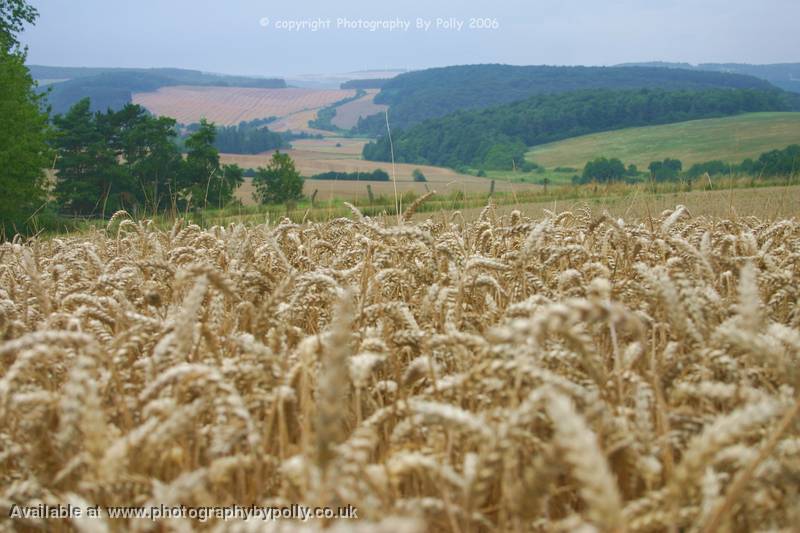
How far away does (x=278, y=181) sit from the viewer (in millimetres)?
63375

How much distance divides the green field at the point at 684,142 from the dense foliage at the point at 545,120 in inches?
264

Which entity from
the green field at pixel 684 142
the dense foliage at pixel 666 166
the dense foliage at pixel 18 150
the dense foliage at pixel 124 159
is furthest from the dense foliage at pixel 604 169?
the dense foliage at pixel 18 150

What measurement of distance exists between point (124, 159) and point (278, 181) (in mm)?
15045

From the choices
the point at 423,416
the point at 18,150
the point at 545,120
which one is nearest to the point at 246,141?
the point at 545,120

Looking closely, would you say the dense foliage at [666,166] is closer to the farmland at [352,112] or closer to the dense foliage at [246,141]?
the dense foliage at [246,141]

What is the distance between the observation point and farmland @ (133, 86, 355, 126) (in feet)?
468

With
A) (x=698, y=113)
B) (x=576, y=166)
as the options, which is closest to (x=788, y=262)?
(x=576, y=166)

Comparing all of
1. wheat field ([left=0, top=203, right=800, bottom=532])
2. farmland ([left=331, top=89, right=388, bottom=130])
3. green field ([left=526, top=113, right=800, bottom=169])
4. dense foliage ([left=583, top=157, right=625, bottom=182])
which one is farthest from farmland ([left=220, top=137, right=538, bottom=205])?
wheat field ([left=0, top=203, right=800, bottom=532])

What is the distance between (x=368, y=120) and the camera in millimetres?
173375

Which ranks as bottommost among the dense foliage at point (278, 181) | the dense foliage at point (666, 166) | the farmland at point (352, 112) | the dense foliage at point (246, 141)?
the dense foliage at point (278, 181)

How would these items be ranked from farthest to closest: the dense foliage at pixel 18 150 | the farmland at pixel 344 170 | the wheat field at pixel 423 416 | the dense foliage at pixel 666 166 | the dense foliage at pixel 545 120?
the dense foliage at pixel 545 120 < the dense foliage at pixel 666 166 < the farmland at pixel 344 170 < the dense foliage at pixel 18 150 < the wheat field at pixel 423 416

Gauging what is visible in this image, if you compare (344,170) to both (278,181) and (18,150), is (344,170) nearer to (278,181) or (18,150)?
(278,181)

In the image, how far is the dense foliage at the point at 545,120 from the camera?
132 meters

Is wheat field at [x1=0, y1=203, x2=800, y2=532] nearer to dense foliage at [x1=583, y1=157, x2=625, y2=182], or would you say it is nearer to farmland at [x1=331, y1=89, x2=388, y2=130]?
dense foliage at [x1=583, y1=157, x2=625, y2=182]
